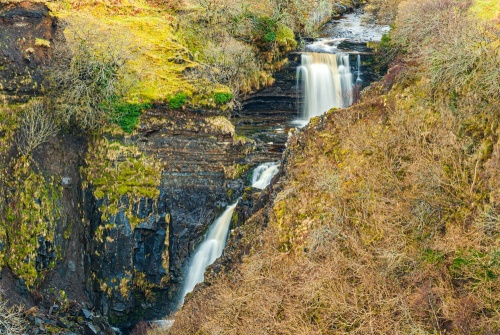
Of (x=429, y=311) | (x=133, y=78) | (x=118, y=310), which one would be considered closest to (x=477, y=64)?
(x=429, y=311)

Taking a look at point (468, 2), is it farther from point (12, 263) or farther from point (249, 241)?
point (12, 263)

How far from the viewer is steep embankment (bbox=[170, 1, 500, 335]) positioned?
11445 mm

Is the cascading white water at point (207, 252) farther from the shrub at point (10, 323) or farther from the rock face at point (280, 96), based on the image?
the rock face at point (280, 96)


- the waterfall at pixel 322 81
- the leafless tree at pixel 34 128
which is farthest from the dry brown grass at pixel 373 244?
the waterfall at pixel 322 81

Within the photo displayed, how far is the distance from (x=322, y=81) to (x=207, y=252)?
1192 cm

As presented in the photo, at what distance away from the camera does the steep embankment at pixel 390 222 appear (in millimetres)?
11445

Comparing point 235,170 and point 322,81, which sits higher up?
point 322,81

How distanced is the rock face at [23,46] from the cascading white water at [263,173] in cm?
1039

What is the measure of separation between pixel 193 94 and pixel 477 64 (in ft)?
43.0

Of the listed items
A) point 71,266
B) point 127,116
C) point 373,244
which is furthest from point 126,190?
point 373,244

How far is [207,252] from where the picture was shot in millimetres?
22141

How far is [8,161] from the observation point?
21359mm

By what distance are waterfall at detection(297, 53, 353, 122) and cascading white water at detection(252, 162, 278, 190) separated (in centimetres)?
546

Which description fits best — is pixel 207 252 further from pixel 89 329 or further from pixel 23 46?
pixel 23 46
